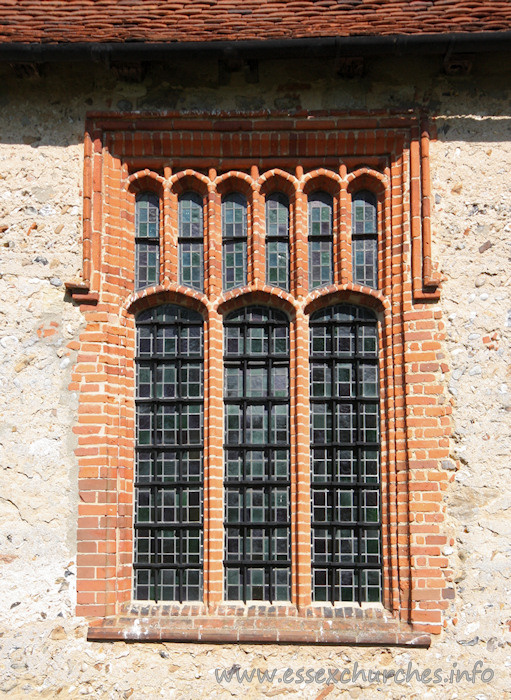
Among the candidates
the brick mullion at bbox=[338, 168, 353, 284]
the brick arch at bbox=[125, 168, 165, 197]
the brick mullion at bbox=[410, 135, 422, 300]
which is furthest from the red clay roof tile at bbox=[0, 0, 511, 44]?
the brick mullion at bbox=[338, 168, 353, 284]

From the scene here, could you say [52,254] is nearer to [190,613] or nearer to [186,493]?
[186,493]

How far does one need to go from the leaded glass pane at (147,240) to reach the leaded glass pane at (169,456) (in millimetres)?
302

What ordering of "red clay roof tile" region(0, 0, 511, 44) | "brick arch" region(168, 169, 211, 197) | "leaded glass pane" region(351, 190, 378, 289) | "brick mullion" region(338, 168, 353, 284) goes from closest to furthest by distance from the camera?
"red clay roof tile" region(0, 0, 511, 44) < "brick mullion" region(338, 168, 353, 284) < "leaded glass pane" region(351, 190, 378, 289) < "brick arch" region(168, 169, 211, 197)

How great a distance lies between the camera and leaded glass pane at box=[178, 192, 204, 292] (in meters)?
6.33

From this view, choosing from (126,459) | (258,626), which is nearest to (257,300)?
(126,459)

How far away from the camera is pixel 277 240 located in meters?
6.36

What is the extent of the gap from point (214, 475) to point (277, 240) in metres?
2.12

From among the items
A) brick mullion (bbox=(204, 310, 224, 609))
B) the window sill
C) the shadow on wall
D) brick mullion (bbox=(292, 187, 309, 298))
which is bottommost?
the window sill

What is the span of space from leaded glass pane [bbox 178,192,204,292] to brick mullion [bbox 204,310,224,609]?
1.29ft

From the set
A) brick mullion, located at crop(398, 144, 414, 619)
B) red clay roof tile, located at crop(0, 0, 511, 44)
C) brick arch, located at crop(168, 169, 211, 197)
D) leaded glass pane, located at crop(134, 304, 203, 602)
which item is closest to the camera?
brick mullion, located at crop(398, 144, 414, 619)

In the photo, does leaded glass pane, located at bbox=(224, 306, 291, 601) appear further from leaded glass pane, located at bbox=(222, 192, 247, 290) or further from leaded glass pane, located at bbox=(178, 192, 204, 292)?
leaded glass pane, located at bbox=(178, 192, 204, 292)

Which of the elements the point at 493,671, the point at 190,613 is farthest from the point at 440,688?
the point at 190,613

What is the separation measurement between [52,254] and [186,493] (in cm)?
230

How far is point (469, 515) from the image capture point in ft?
18.3
